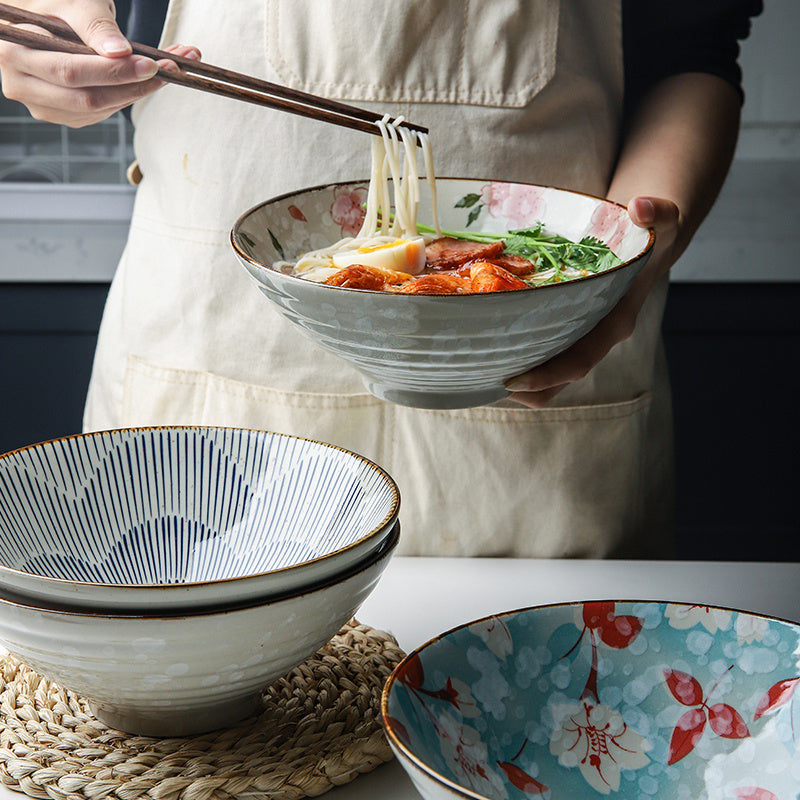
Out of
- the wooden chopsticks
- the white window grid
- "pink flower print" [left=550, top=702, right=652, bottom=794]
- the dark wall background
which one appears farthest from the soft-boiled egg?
the white window grid

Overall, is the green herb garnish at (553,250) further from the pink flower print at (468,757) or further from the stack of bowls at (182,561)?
the pink flower print at (468,757)

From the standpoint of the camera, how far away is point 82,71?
0.79 m

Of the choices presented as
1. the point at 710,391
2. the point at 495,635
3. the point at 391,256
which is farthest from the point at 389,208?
the point at 710,391

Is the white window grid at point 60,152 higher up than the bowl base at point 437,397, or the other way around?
the bowl base at point 437,397

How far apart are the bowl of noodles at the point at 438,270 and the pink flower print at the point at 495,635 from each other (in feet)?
0.55

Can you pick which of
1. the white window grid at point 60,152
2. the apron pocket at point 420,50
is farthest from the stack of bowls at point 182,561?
the white window grid at point 60,152

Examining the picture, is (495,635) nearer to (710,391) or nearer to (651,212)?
(651,212)

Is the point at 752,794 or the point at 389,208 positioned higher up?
the point at 389,208

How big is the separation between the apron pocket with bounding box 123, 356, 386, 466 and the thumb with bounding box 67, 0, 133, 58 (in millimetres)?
372

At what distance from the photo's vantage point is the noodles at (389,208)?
0.77 meters

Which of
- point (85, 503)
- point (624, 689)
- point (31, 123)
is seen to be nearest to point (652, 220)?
point (624, 689)

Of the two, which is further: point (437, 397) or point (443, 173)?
point (443, 173)

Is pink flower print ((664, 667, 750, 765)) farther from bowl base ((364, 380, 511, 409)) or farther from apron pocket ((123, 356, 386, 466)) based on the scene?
apron pocket ((123, 356, 386, 466))

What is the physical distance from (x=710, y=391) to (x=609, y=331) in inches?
61.5
